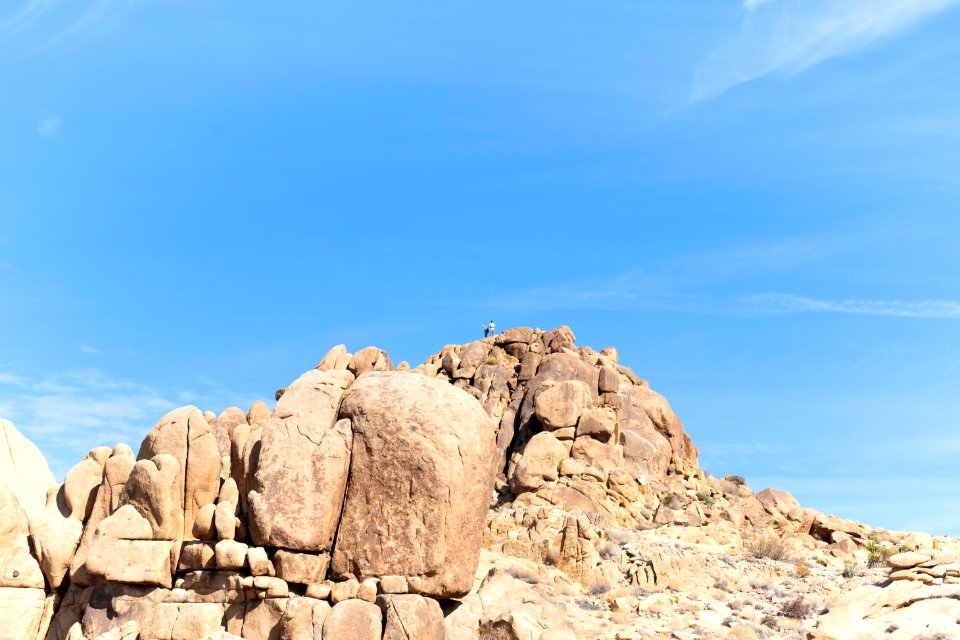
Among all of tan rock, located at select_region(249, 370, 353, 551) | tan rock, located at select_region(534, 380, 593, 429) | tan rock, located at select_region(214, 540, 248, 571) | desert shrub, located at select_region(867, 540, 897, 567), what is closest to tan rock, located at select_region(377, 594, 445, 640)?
tan rock, located at select_region(249, 370, 353, 551)

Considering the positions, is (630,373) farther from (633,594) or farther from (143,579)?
(143,579)

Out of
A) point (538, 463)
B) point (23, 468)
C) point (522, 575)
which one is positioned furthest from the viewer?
→ point (538, 463)

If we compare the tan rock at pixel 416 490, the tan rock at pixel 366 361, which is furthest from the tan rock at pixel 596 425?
the tan rock at pixel 416 490

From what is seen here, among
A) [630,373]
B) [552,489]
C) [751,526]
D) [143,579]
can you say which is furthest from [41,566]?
[630,373]

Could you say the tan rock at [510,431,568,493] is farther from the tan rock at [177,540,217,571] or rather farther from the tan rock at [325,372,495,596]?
the tan rock at [177,540,217,571]

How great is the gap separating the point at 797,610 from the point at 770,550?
41.8 ft

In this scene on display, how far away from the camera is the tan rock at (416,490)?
17.4m

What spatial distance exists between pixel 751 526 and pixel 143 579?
115 ft

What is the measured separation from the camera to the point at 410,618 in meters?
16.8

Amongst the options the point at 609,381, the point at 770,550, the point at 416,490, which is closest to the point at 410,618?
the point at 416,490

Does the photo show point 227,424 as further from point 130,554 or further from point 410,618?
point 410,618

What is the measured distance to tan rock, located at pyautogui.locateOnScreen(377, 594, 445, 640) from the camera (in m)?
16.7

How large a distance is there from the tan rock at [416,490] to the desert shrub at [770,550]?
2412 cm

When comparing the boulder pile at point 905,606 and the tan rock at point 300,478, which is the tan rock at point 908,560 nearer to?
the boulder pile at point 905,606
